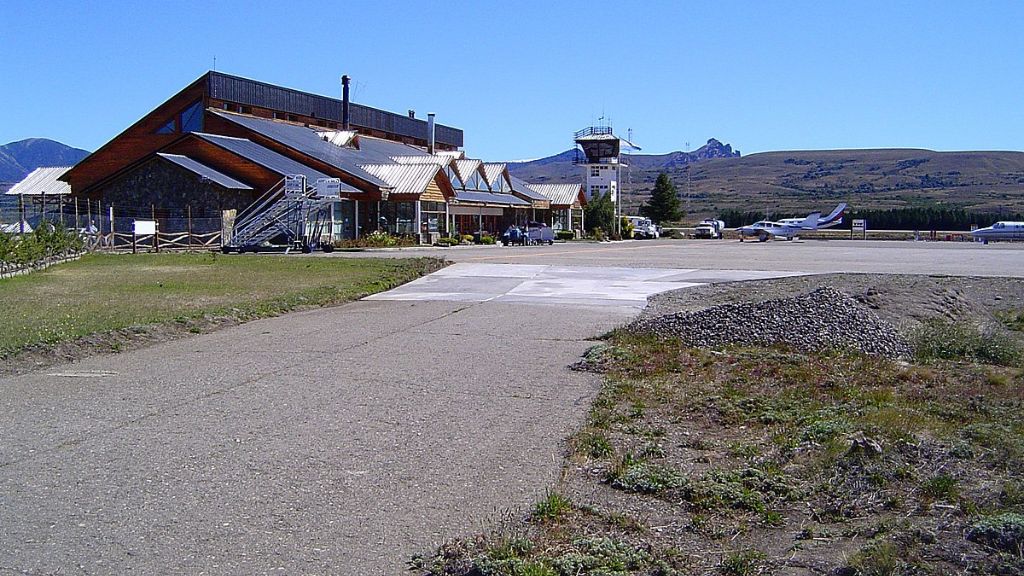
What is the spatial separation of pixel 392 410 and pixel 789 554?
4.72 m

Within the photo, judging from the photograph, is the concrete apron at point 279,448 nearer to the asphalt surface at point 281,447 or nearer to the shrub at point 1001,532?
the asphalt surface at point 281,447

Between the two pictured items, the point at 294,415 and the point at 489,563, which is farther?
the point at 294,415

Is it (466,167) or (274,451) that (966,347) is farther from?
(466,167)

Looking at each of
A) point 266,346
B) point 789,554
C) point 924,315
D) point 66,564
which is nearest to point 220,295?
point 266,346

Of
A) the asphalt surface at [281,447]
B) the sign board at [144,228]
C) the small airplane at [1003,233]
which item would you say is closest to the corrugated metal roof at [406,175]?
the sign board at [144,228]

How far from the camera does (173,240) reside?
43.2 m

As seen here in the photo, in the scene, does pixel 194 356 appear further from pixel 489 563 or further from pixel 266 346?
pixel 489 563

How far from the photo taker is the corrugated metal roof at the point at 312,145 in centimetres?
5297

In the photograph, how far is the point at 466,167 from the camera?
2591 inches

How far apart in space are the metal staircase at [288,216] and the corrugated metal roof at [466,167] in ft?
58.7

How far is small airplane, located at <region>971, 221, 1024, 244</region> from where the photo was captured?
72.2m

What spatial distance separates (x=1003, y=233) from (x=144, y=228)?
6259 centimetres

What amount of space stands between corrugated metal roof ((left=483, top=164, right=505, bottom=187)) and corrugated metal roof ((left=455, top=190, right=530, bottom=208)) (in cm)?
145

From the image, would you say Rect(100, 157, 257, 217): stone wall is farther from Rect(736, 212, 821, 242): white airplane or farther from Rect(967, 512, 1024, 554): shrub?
Rect(967, 512, 1024, 554): shrub
